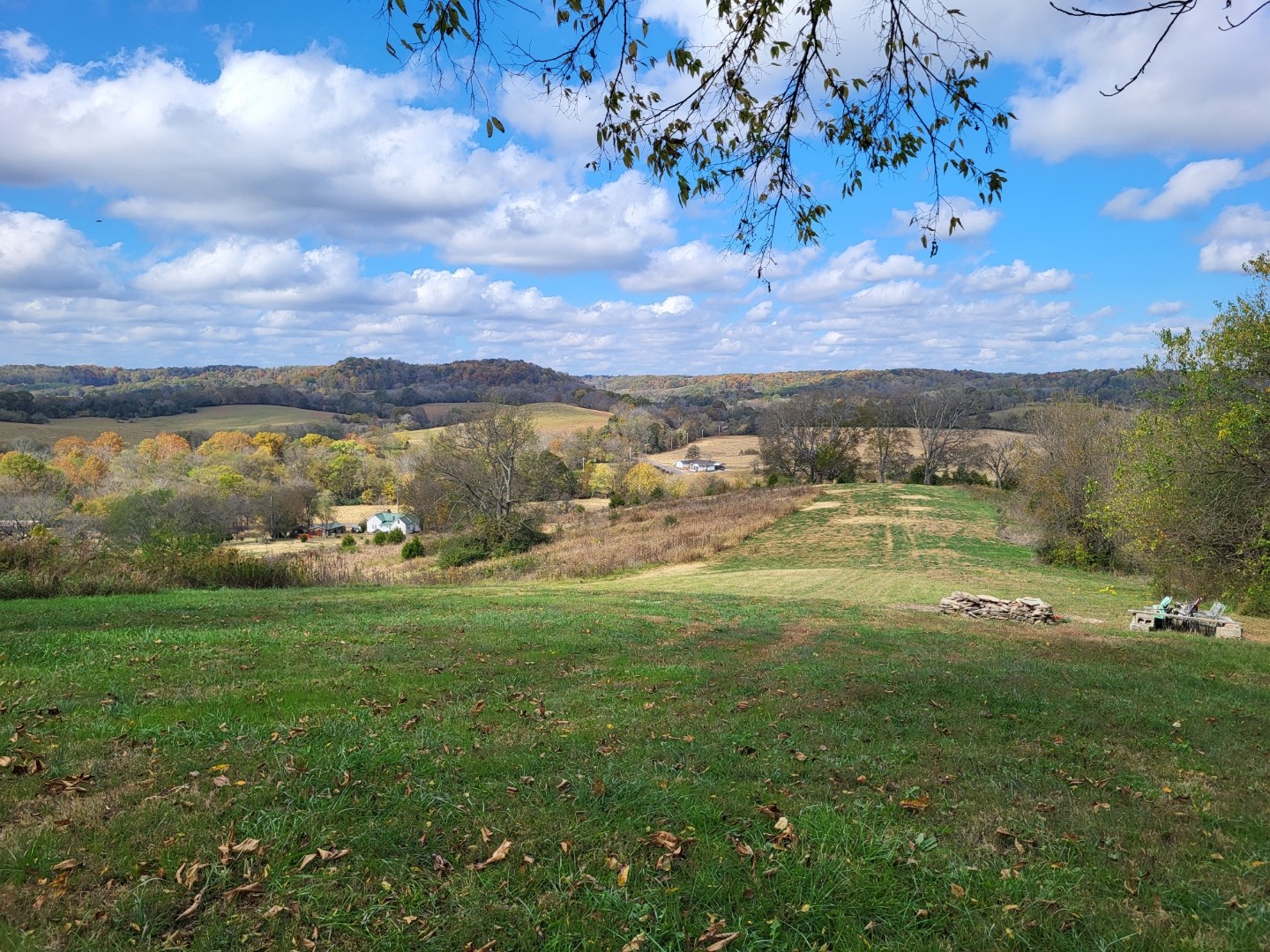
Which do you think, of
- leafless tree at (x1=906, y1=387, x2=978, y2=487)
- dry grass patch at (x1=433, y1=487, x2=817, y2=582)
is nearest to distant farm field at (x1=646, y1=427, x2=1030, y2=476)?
leafless tree at (x1=906, y1=387, x2=978, y2=487)

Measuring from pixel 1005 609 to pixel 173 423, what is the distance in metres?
126

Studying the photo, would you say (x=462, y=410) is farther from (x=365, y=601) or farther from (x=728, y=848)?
(x=728, y=848)

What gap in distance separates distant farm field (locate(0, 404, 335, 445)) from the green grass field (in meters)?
107

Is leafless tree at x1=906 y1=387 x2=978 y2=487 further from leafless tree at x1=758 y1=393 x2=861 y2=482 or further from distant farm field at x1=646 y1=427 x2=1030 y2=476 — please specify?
leafless tree at x1=758 y1=393 x2=861 y2=482

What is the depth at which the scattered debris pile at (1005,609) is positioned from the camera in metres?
18.6

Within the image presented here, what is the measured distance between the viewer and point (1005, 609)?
18.9 m

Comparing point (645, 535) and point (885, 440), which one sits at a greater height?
point (885, 440)

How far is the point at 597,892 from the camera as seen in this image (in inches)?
139

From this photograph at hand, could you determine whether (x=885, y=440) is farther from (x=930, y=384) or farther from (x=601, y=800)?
(x=601, y=800)

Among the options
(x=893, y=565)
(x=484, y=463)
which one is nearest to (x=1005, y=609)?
(x=893, y=565)

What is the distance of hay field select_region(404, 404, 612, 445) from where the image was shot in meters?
111

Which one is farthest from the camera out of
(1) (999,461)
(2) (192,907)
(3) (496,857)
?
(1) (999,461)

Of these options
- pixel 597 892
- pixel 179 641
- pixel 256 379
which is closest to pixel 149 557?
pixel 179 641

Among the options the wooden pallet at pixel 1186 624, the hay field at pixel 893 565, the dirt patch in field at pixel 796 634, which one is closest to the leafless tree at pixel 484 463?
the hay field at pixel 893 565
